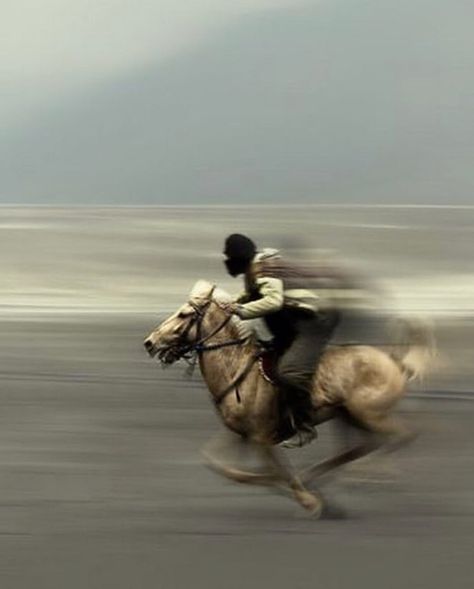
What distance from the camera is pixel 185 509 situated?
12195mm

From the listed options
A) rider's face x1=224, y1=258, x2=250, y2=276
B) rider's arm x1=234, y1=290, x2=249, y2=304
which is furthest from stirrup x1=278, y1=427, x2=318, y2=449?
rider's face x1=224, y1=258, x2=250, y2=276

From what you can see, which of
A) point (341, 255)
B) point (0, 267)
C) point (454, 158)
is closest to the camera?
point (0, 267)

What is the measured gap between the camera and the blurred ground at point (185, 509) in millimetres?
10281

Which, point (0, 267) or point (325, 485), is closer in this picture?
point (325, 485)

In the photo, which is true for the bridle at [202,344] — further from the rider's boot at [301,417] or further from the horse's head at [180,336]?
the rider's boot at [301,417]

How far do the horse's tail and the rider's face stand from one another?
113 centimetres

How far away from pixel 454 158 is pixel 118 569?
242ft

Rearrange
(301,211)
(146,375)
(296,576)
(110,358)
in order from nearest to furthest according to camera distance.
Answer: (296,576) < (146,375) < (110,358) < (301,211)

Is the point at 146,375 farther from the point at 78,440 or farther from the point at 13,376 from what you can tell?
the point at 78,440

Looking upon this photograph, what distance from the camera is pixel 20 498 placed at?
12.7 metres

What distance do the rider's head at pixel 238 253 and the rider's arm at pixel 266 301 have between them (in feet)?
0.61

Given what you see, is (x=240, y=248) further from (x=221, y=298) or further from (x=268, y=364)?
(x=268, y=364)

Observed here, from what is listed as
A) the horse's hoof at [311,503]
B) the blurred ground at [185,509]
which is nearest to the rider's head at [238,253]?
the horse's hoof at [311,503]

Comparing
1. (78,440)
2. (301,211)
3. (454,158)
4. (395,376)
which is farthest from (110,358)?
(454,158)
